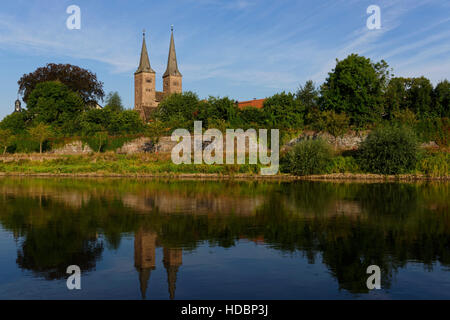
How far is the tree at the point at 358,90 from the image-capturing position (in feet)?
142

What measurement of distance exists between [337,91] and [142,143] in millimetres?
23077

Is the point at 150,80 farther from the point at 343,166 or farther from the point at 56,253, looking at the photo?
the point at 56,253

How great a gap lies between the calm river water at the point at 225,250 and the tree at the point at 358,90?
28.4m

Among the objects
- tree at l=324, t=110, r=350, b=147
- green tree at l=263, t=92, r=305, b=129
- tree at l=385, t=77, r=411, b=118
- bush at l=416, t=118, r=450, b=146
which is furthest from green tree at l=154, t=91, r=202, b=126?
bush at l=416, t=118, r=450, b=146

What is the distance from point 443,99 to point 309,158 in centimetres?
2088

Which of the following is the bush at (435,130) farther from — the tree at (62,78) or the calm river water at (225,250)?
the tree at (62,78)

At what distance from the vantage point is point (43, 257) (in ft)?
28.7

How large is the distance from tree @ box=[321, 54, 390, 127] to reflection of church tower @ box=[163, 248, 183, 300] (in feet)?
122

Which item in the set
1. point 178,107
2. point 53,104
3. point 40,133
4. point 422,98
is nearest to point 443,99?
point 422,98

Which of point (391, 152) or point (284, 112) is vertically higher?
point (284, 112)

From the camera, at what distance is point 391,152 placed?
31.9 m

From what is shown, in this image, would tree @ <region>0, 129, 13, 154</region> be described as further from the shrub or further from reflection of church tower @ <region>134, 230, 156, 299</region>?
reflection of church tower @ <region>134, 230, 156, 299</region>
